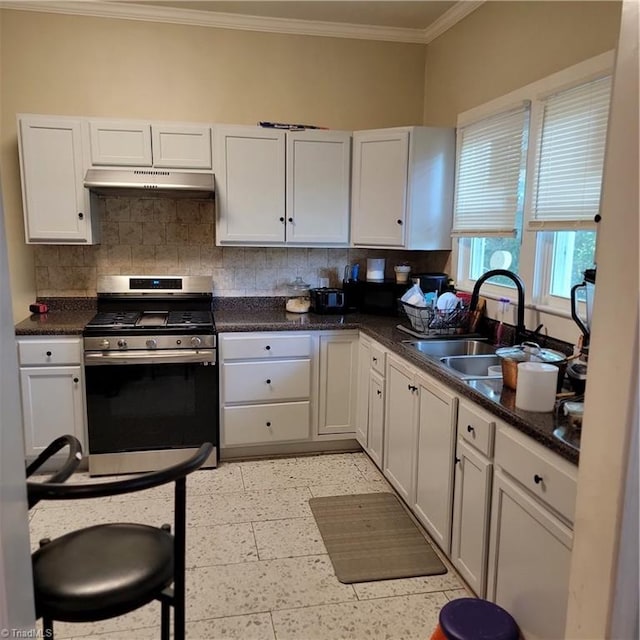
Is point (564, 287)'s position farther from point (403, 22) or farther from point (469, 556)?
point (403, 22)

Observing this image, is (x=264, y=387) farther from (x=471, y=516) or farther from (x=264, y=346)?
(x=471, y=516)

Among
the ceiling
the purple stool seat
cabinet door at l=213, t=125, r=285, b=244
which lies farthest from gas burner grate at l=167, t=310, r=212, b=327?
the purple stool seat

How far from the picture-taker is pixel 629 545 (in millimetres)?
1016

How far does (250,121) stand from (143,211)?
94 centimetres

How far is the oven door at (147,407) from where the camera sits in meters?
3.26

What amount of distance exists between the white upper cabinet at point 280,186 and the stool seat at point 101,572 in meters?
2.42

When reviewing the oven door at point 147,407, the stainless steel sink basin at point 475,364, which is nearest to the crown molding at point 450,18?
the stainless steel sink basin at point 475,364

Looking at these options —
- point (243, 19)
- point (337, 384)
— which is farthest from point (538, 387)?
→ point (243, 19)

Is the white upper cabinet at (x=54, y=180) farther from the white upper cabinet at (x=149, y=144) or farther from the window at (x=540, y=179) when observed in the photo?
the window at (x=540, y=179)

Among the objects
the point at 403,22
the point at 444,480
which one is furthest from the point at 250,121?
the point at 444,480

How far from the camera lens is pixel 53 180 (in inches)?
133

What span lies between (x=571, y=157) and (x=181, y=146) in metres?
2.21

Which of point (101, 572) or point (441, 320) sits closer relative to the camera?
point (101, 572)

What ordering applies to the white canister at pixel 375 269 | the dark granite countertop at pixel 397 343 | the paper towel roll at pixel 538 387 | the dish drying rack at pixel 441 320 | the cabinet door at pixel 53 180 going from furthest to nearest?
the white canister at pixel 375 269
the cabinet door at pixel 53 180
the dish drying rack at pixel 441 320
the paper towel roll at pixel 538 387
the dark granite countertop at pixel 397 343
